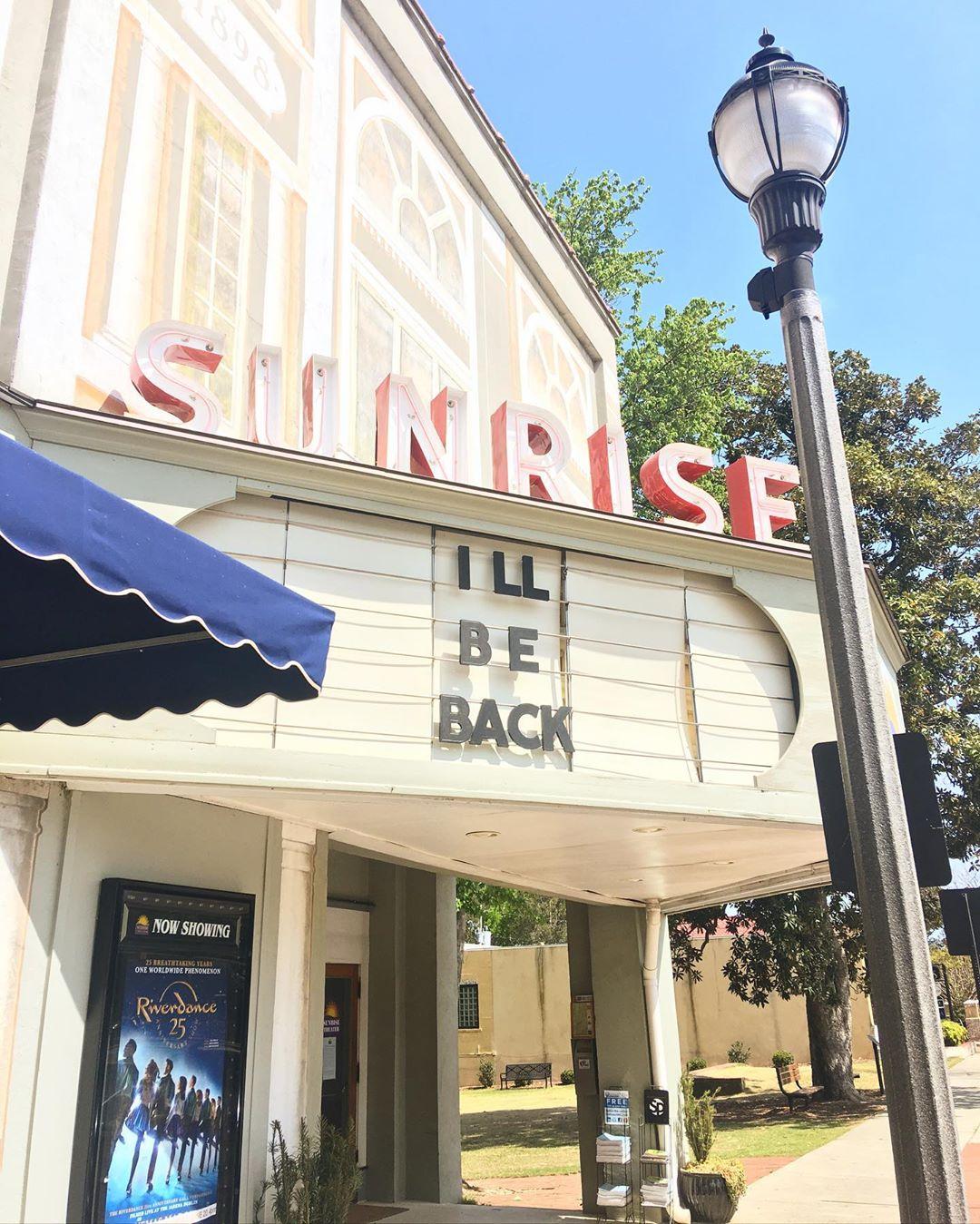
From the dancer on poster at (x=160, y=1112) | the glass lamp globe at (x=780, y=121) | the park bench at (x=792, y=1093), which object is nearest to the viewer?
the glass lamp globe at (x=780, y=121)

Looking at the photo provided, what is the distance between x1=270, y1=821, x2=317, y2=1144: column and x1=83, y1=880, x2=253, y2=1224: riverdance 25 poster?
505 millimetres

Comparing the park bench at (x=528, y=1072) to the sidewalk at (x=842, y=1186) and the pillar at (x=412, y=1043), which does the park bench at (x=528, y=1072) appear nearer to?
the sidewalk at (x=842, y=1186)

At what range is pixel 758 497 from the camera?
10359mm

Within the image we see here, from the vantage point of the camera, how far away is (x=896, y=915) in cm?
413

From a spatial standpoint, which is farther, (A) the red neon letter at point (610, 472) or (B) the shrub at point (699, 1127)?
(B) the shrub at point (699, 1127)

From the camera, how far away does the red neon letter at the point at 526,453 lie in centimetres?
1032

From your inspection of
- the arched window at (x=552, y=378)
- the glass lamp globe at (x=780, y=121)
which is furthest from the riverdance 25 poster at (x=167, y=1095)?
the arched window at (x=552, y=378)

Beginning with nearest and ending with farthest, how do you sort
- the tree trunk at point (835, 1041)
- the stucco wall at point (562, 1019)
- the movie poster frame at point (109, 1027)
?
the movie poster frame at point (109, 1027), the tree trunk at point (835, 1041), the stucco wall at point (562, 1019)

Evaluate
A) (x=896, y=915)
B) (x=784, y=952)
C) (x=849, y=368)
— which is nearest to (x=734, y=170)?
(x=896, y=915)

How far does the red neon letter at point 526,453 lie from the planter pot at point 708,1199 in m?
7.57

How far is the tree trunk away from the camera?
77.3ft

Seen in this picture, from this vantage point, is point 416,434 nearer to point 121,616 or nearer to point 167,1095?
point 121,616

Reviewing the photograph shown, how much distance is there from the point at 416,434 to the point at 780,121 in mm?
5237

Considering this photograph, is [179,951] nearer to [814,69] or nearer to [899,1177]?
[899,1177]
